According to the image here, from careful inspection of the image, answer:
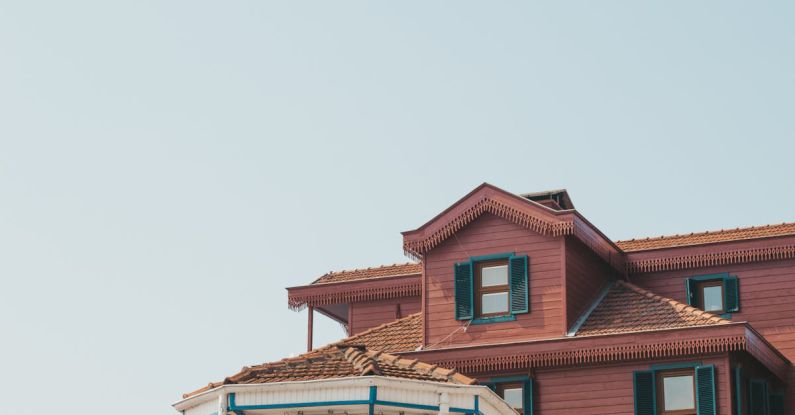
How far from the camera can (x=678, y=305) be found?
35.8 m

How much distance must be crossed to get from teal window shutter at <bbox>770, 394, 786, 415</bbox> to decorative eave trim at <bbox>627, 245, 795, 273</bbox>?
347cm

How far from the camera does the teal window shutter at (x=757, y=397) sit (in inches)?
1393

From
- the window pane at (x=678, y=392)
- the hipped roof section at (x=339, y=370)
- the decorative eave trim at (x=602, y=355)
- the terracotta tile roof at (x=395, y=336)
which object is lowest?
the hipped roof section at (x=339, y=370)

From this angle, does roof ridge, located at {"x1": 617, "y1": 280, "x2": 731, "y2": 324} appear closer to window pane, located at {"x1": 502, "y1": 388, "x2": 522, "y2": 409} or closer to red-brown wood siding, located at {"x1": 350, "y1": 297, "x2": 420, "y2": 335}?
window pane, located at {"x1": 502, "y1": 388, "x2": 522, "y2": 409}

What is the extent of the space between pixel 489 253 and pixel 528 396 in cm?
387

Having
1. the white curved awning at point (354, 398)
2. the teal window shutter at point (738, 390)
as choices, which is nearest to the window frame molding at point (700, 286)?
the teal window shutter at point (738, 390)

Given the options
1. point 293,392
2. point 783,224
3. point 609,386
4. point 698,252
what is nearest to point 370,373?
point 293,392

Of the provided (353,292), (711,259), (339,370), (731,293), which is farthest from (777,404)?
(339,370)

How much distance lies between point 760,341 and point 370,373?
533 inches

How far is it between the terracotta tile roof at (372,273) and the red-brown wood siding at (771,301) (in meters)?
9.23

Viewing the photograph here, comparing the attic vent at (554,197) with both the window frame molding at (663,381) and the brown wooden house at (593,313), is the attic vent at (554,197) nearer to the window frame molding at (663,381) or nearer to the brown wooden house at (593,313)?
the brown wooden house at (593,313)

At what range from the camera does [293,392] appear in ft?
82.5

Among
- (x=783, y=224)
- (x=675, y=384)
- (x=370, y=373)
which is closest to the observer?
(x=370, y=373)

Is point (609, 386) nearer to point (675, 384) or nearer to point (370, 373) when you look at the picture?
point (675, 384)
